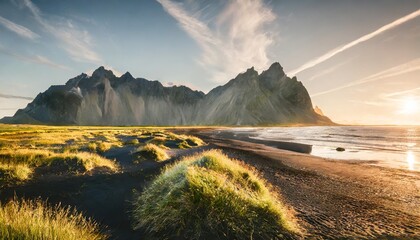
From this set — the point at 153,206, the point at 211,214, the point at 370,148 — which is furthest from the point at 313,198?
the point at 370,148

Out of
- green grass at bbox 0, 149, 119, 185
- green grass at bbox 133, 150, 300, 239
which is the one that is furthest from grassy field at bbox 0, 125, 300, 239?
green grass at bbox 0, 149, 119, 185

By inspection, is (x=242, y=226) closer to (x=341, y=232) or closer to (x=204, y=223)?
(x=204, y=223)

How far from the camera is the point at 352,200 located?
13672mm

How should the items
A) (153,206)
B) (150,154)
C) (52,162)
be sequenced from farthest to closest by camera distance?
(150,154) → (52,162) → (153,206)

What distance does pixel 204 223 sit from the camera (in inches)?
309

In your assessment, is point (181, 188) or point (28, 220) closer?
point (28, 220)

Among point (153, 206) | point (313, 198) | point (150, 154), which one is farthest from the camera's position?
point (150, 154)

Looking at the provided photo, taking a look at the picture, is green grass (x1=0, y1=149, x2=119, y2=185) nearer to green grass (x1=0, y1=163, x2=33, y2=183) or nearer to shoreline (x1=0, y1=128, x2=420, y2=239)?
green grass (x1=0, y1=163, x2=33, y2=183)

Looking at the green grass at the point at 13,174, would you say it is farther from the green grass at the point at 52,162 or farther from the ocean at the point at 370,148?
the ocean at the point at 370,148

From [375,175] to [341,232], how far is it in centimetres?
1644

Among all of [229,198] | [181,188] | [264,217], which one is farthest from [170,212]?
[264,217]

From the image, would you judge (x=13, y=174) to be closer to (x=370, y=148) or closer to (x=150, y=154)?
(x=150, y=154)

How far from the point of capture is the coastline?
9227 mm

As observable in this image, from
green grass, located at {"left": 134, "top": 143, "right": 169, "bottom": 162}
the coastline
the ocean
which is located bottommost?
the ocean
